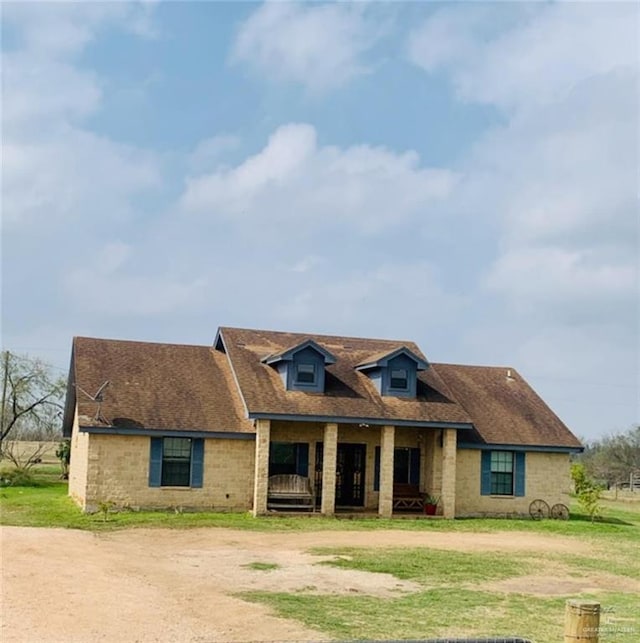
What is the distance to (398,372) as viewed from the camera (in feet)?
94.1

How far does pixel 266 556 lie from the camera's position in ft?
58.0

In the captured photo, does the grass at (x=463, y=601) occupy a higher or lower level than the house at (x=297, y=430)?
lower

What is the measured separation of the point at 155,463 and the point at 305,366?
548cm

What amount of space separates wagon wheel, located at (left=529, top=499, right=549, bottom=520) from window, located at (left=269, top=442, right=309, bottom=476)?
760cm

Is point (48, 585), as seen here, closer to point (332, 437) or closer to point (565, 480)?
point (332, 437)

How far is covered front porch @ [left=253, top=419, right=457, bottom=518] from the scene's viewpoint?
26.8 m

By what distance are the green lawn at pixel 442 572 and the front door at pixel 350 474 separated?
283 centimetres

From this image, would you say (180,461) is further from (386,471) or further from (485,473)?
(485,473)

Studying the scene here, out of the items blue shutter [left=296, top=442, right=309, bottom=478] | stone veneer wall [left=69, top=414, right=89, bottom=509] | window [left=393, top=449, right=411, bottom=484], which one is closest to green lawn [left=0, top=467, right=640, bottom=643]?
stone veneer wall [left=69, top=414, right=89, bottom=509]

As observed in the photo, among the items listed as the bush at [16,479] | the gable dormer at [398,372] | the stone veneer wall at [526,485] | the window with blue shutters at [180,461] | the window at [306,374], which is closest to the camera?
the window with blue shutters at [180,461]

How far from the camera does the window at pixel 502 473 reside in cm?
2920

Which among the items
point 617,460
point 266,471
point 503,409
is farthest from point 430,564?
point 617,460

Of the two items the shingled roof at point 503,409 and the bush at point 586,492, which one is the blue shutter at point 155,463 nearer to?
the shingled roof at point 503,409

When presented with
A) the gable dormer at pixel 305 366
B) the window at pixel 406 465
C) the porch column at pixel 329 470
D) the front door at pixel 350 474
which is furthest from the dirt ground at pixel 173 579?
the window at pixel 406 465
